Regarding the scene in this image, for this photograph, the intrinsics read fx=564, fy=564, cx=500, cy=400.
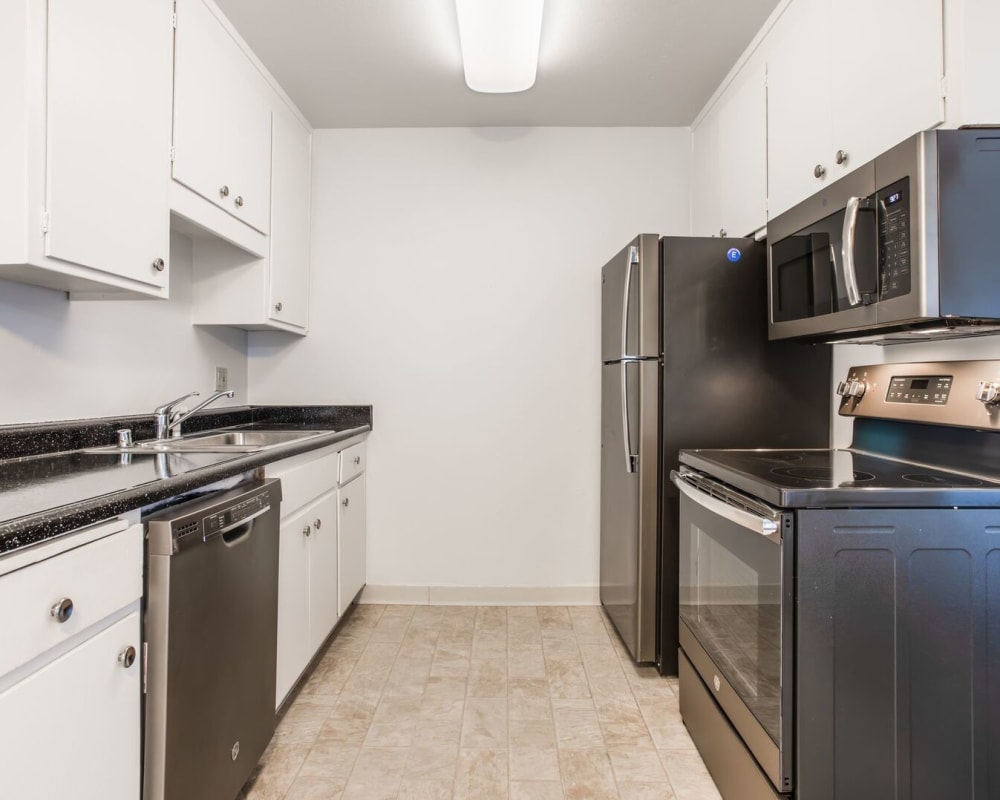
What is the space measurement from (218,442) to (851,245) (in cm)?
229

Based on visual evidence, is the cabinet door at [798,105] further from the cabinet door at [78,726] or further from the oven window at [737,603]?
the cabinet door at [78,726]

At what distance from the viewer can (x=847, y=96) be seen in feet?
5.19

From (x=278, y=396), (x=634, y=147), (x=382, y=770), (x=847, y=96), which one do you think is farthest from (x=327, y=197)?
(x=382, y=770)

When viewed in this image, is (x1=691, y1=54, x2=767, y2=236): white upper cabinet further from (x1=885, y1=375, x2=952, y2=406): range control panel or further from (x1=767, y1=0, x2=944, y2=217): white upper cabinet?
(x1=885, y1=375, x2=952, y2=406): range control panel

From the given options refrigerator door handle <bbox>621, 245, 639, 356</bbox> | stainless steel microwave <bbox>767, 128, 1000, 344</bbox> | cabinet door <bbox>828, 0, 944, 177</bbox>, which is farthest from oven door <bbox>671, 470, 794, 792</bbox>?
cabinet door <bbox>828, 0, 944, 177</bbox>

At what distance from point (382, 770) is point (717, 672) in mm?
996

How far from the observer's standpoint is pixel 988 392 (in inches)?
50.6

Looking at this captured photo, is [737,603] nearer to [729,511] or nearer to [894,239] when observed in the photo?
[729,511]

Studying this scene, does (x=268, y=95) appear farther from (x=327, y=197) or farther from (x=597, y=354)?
(x=597, y=354)

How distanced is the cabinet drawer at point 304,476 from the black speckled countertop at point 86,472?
0.14 ft

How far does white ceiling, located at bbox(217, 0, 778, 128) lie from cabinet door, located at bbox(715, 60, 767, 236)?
0.49 feet

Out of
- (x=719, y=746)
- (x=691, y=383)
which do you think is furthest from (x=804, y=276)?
(x=719, y=746)

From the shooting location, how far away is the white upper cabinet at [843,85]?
1305 millimetres

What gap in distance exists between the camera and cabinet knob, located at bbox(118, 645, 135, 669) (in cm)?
103
